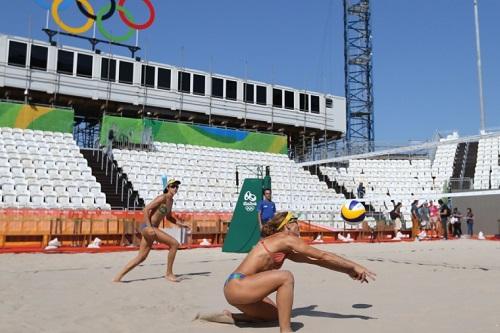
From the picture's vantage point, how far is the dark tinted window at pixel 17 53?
2264cm

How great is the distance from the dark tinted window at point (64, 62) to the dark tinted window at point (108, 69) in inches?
60.5

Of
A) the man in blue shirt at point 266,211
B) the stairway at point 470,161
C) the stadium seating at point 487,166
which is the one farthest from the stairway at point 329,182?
the man in blue shirt at point 266,211

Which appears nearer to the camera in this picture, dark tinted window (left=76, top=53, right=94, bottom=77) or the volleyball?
the volleyball

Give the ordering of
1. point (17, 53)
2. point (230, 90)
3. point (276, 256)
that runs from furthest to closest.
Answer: point (230, 90) < point (17, 53) < point (276, 256)

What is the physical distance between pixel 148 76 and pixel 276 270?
78.7ft

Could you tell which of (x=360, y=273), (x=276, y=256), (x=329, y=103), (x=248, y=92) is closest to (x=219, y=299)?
(x=276, y=256)

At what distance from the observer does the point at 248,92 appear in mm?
29625

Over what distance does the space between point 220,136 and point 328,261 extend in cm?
2311

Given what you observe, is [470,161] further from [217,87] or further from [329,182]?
[217,87]

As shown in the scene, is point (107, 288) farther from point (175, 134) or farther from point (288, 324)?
point (175, 134)

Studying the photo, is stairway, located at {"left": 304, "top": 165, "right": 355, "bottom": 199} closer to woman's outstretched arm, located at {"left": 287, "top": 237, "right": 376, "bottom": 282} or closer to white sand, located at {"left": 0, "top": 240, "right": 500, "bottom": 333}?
white sand, located at {"left": 0, "top": 240, "right": 500, "bottom": 333}

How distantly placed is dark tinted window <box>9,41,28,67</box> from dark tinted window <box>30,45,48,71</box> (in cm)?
35

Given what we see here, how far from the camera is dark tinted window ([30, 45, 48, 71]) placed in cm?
2316

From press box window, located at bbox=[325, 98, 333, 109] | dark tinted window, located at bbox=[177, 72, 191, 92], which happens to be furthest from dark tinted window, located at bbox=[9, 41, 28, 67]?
press box window, located at bbox=[325, 98, 333, 109]
